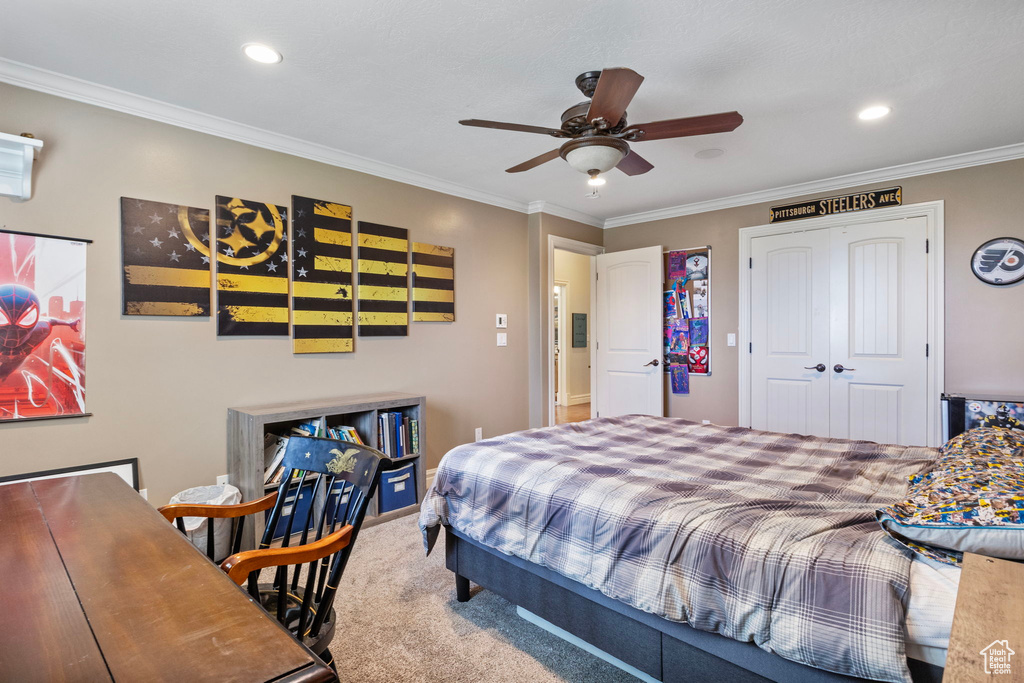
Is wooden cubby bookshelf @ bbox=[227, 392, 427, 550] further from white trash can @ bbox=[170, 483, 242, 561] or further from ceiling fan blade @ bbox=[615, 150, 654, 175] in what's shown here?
ceiling fan blade @ bbox=[615, 150, 654, 175]

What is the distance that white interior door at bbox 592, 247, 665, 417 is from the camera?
16.3 feet

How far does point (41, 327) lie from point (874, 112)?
Answer: 4.52 m

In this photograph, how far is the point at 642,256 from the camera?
5.06 meters

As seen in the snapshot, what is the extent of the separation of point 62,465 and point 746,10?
146 inches

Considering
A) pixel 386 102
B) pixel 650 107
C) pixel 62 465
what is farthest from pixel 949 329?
pixel 62 465

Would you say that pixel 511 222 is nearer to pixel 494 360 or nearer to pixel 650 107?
pixel 494 360

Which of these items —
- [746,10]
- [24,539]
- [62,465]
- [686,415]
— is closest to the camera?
[24,539]

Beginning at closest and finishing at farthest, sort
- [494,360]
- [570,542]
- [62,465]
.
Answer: [570,542]
[62,465]
[494,360]

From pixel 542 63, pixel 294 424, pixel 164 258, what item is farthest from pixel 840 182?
pixel 164 258

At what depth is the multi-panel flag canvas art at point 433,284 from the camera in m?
4.01

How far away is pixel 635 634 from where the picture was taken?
5.34ft

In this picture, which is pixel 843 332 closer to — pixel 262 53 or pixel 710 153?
pixel 710 153

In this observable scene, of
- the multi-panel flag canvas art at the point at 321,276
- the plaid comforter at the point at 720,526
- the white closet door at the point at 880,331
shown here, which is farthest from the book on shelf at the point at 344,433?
the white closet door at the point at 880,331

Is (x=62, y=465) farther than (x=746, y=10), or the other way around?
(x=62, y=465)
